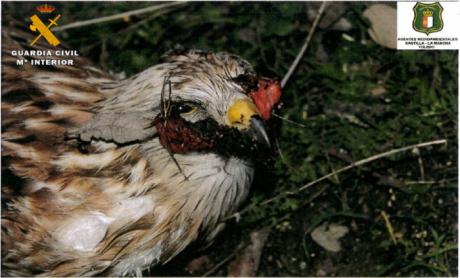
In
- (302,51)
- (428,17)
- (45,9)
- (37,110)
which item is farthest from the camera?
(302,51)

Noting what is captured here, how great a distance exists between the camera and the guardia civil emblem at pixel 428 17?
3.39 m

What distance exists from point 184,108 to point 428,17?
1.36 meters

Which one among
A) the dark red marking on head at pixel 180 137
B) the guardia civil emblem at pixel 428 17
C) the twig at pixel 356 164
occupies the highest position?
the guardia civil emblem at pixel 428 17

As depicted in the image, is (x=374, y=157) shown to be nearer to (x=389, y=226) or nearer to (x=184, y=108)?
(x=389, y=226)

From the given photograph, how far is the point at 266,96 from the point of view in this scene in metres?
2.83

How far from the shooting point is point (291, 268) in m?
3.57

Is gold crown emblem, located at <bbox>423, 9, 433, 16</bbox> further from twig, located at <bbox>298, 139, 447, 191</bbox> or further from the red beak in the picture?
Answer: the red beak

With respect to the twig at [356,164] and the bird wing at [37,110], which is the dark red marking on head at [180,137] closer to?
the bird wing at [37,110]

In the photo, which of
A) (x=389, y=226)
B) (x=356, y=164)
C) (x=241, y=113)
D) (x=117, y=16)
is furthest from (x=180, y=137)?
(x=117, y=16)

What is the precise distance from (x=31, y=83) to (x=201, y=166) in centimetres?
90

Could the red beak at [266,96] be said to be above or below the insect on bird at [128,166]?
above

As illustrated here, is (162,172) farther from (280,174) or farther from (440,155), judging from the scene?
(440,155)

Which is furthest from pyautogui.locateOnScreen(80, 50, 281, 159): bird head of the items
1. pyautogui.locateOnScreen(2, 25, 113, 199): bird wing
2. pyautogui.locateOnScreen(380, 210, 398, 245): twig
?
pyautogui.locateOnScreen(380, 210, 398, 245): twig

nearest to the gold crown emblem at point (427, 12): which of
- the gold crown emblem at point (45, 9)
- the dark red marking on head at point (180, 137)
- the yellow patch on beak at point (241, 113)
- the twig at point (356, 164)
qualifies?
the twig at point (356, 164)
